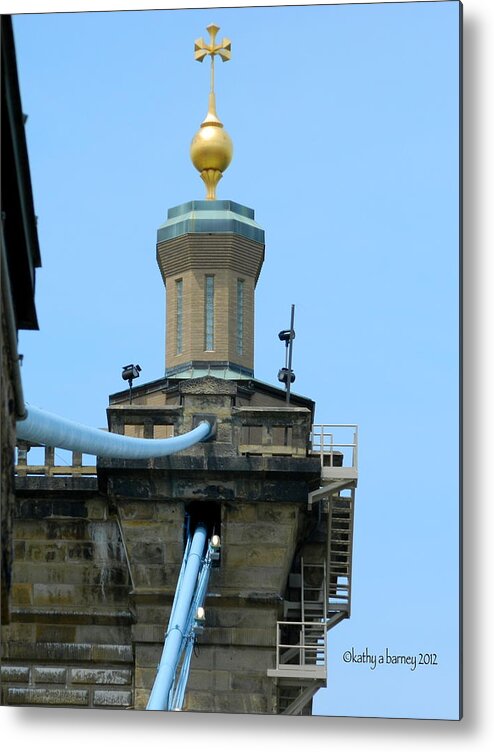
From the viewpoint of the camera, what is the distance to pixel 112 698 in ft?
141

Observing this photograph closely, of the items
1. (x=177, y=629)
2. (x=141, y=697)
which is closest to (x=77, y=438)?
(x=177, y=629)

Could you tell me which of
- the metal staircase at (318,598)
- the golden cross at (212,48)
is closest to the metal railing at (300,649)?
the metal staircase at (318,598)

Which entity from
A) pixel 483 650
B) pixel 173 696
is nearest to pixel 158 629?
pixel 173 696

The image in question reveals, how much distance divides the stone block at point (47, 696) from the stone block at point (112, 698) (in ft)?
0.61

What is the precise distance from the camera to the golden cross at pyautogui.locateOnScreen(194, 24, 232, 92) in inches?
1453

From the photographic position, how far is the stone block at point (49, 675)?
43094 millimetres

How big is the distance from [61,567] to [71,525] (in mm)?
624

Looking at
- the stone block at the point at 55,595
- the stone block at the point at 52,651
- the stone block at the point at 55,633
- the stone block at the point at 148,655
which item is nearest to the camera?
the stone block at the point at 148,655

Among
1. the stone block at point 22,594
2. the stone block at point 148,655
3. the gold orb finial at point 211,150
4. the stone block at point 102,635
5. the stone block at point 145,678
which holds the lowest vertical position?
the stone block at point 145,678

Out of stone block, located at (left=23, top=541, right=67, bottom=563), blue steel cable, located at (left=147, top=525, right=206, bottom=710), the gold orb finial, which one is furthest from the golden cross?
stone block, located at (left=23, top=541, right=67, bottom=563)

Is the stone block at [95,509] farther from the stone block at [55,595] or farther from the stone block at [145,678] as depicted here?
the stone block at [145,678]

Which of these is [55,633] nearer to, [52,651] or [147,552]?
[52,651]

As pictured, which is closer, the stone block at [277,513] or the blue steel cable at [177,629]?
the blue steel cable at [177,629]

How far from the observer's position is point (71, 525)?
145 ft
